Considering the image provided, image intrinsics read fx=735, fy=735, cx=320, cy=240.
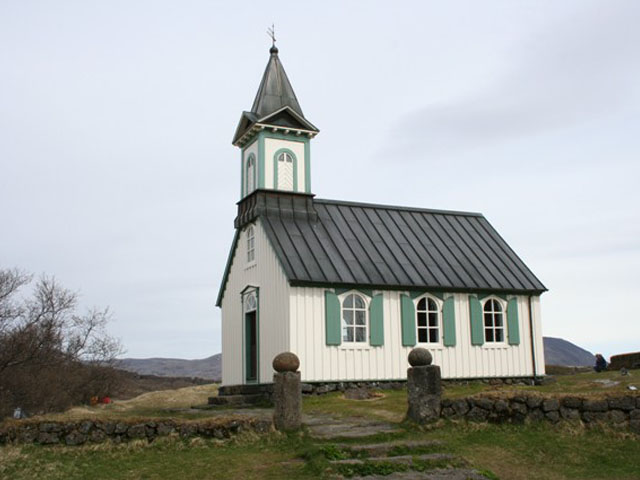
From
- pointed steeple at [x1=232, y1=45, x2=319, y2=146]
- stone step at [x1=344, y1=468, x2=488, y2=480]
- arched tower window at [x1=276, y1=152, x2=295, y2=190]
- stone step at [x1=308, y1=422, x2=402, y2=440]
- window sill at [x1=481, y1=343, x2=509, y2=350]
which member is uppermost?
pointed steeple at [x1=232, y1=45, x2=319, y2=146]

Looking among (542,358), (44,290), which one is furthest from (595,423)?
(44,290)

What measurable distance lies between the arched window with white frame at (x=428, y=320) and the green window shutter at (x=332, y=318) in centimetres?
286

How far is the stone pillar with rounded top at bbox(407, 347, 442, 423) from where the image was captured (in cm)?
1351

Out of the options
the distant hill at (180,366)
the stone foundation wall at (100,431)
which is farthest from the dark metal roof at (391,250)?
the distant hill at (180,366)

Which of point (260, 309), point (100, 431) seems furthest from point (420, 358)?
point (260, 309)

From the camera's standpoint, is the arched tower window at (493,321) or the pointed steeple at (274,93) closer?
the arched tower window at (493,321)

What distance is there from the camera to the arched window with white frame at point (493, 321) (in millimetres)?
23297

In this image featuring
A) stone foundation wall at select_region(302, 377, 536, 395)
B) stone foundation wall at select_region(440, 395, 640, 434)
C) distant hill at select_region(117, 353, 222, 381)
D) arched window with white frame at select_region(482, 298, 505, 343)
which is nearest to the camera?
stone foundation wall at select_region(440, 395, 640, 434)

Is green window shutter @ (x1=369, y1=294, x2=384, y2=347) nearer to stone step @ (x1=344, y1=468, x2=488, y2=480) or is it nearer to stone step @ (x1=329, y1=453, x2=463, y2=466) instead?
stone step @ (x1=329, y1=453, x2=463, y2=466)

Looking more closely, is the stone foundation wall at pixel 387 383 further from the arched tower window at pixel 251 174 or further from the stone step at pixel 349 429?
the arched tower window at pixel 251 174

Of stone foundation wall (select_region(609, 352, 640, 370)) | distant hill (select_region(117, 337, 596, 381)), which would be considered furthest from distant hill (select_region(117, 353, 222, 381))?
stone foundation wall (select_region(609, 352, 640, 370))

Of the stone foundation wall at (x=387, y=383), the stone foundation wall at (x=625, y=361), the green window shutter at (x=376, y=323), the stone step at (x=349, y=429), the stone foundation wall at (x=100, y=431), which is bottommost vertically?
the stone step at (x=349, y=429)

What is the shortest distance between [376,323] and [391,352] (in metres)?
1.00

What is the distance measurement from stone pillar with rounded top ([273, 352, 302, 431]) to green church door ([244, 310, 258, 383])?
9163 mm
